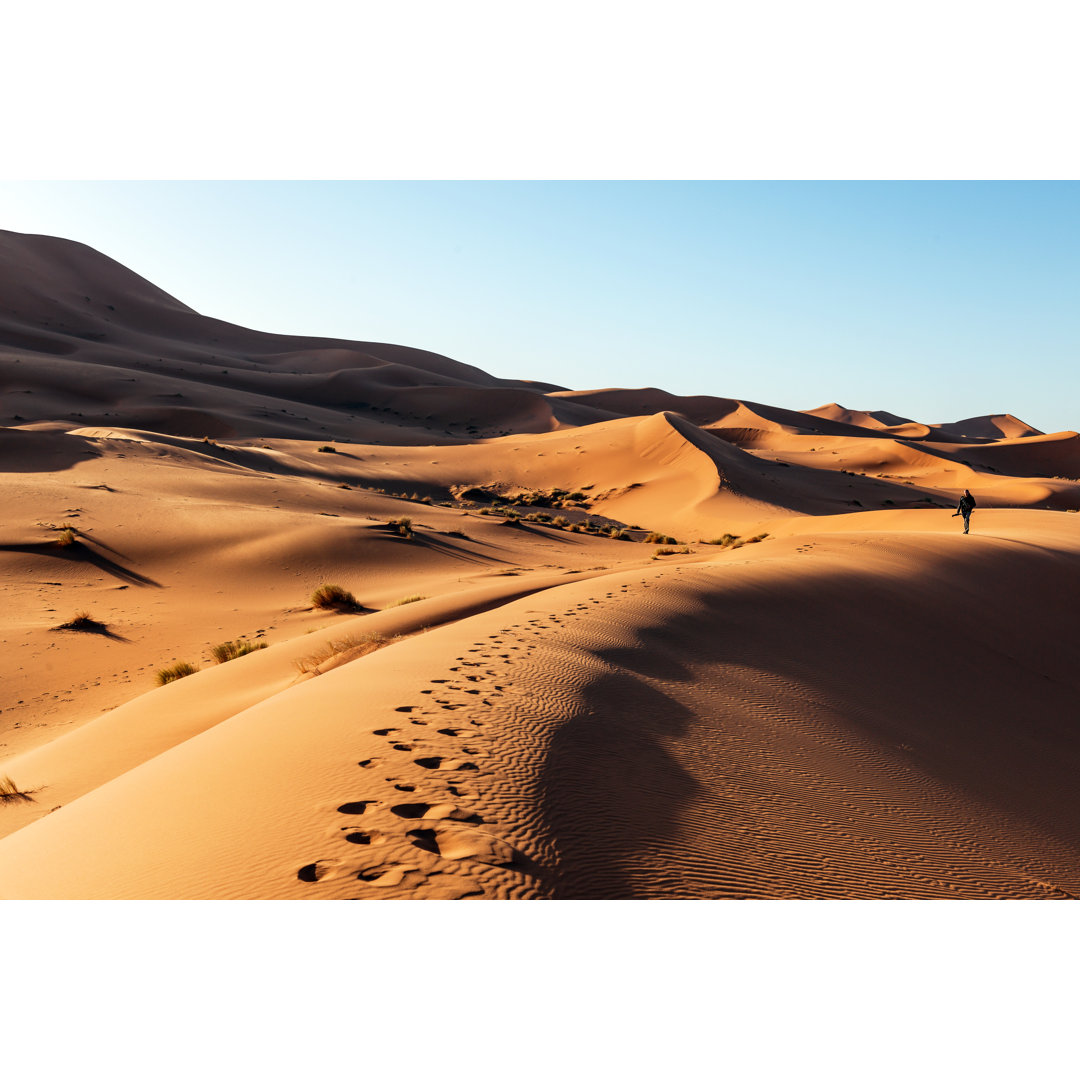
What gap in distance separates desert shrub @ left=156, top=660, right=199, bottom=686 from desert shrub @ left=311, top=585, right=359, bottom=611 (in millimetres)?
3463

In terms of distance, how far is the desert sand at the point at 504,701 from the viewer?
3.88 m

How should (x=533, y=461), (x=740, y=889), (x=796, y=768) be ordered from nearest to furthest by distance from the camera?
(x=740, y=889) < (x=796, y=768) < (x=533, y=461)

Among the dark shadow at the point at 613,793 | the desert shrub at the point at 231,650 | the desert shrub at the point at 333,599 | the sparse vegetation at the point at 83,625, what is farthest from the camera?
the desert shrub at the point at 333,599

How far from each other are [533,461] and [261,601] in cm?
3215

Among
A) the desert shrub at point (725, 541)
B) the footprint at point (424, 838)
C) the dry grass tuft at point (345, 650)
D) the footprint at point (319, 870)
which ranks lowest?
the dry grass tuft at point (345, 650)

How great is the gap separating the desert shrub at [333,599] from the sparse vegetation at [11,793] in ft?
24.0

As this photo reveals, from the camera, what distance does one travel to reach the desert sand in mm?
3879

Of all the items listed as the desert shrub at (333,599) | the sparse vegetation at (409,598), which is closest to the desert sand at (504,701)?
the sparse vegetation at (409,598)

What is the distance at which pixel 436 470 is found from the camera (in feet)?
139

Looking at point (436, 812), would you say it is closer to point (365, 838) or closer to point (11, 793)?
point (365, 838)

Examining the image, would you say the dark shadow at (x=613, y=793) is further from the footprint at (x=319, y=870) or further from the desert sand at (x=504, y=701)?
the footprint at (x=319, y=870)

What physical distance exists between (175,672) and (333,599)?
12.7ft

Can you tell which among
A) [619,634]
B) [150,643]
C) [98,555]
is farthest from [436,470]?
[619,634]

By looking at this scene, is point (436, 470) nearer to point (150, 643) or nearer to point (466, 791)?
point (150, 643)
